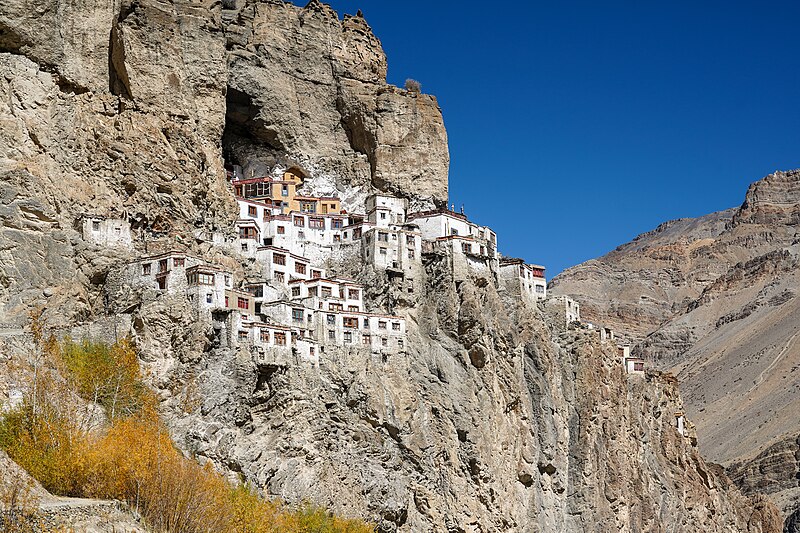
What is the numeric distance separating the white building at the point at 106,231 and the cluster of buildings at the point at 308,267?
0.16ft

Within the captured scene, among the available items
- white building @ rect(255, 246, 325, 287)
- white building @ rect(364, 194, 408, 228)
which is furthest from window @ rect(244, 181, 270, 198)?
white building @ rect(255, 246, 325, 287)

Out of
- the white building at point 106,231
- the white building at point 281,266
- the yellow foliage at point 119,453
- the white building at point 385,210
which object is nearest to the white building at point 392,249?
the white building at point 385,210

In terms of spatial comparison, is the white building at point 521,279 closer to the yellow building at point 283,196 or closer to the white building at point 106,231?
the yellow building at point 283,196

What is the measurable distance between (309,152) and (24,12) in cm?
2281

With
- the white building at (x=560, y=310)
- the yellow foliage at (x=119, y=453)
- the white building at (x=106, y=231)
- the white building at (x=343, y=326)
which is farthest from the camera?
the white building at (x=560, y=310)

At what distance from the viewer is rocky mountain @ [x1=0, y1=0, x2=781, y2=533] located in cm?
5650

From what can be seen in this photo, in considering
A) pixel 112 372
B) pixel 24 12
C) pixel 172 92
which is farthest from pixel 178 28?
pixel 112 372

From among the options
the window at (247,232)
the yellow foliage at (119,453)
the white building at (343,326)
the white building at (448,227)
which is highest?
the white building at (448,227)

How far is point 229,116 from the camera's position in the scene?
3061 inches

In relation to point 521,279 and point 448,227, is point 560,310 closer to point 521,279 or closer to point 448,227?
point 521,279

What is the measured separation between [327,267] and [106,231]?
14264mm

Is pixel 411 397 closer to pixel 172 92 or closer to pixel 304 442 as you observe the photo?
pixel 304 442

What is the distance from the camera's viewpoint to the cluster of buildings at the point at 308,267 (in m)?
57.3

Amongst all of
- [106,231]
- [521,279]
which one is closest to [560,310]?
[521,279]
